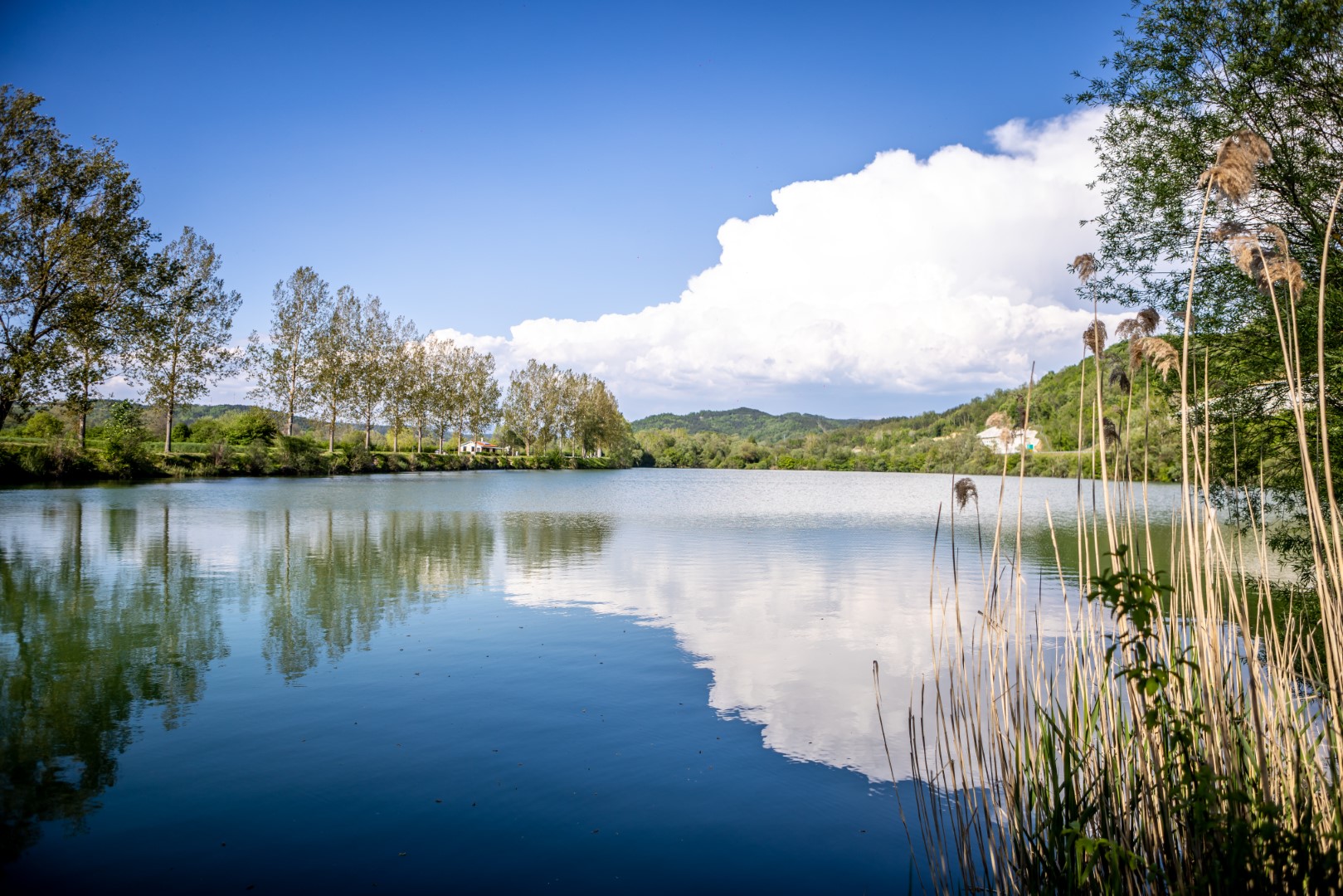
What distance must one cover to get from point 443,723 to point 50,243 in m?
23.6

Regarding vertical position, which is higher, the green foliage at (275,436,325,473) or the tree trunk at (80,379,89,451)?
the tree trunk at (80,379,89,451)

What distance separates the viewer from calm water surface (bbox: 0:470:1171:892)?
4.30 metres

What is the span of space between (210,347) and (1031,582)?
145 ft

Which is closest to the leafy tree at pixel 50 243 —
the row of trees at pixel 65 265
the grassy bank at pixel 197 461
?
the row of trees at pixel 65 265

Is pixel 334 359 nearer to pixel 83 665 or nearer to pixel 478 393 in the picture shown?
pixel 478 393

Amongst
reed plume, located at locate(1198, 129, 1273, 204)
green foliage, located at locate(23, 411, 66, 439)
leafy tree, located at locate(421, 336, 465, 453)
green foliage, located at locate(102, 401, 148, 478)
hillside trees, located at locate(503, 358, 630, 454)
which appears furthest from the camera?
hillside trees, located at locate(503, 358, 630, 454)

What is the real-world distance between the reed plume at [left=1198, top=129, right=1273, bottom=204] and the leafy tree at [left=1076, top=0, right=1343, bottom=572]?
27.0 ft

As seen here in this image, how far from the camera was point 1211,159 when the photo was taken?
1220 centimetres

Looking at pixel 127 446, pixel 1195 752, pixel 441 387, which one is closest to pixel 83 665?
pixel 1195 752

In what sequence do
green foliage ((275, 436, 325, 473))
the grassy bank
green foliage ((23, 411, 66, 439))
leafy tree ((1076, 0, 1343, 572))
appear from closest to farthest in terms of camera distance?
leafy tree ((1076, 0, 1343, 572))
the grassy bank
green foliage ((23, 411, 66, 439))
green foliage ((275, 436, 325, 473))

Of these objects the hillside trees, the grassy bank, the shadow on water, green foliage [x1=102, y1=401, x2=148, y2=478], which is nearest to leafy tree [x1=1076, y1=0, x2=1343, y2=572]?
the shadow on water

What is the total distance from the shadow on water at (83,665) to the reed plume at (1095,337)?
602 centimetres

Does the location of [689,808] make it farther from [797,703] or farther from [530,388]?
[530,388]

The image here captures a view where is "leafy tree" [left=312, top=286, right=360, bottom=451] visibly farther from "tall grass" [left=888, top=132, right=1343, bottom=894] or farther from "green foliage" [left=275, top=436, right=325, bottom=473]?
"tall grass" [left=888, top=132, right=1343, bottom=894]
